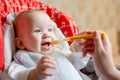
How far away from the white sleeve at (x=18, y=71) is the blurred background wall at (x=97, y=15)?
1.17m

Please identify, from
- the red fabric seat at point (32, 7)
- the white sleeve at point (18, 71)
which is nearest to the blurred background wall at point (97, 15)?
the red fabric seat at point (32, 7)

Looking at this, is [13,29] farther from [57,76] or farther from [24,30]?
[57,76]

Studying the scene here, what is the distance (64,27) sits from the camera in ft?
4.46

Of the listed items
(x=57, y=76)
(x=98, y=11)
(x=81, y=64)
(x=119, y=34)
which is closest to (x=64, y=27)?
(x=81, y=64)

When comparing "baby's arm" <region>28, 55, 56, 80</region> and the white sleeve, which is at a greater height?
"baby's arm" <region>28, 55, 56, 80</region>

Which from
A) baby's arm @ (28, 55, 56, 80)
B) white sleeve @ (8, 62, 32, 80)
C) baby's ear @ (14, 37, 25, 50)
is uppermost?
baby's ear @ (14, 37, 25, 50)

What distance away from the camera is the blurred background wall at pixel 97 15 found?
2369 millimetres

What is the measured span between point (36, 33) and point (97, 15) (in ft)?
5.38

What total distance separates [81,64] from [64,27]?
0.82 ft

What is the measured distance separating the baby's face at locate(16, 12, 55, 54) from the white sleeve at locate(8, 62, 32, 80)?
0.33ft

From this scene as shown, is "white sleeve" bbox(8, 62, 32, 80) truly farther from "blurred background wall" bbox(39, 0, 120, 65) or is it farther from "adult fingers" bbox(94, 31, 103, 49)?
"blurred background wall" bbox(39, 0, 120, 65)

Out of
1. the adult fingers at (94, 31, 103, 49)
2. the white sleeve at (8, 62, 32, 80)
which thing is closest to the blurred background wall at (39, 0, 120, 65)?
the white sleeve at (8, 62, 32, 80)

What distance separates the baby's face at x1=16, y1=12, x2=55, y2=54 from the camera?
1.11 meters

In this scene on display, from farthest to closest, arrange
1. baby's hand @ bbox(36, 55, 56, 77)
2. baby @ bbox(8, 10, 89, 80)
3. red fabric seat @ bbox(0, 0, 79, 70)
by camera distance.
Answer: red fabric seat @ bbox(0, 0, 79, 70) < baby @ bbox(8, 10, 89, 80) < baby's hand @ bbox(36, 55, 56, 77)
